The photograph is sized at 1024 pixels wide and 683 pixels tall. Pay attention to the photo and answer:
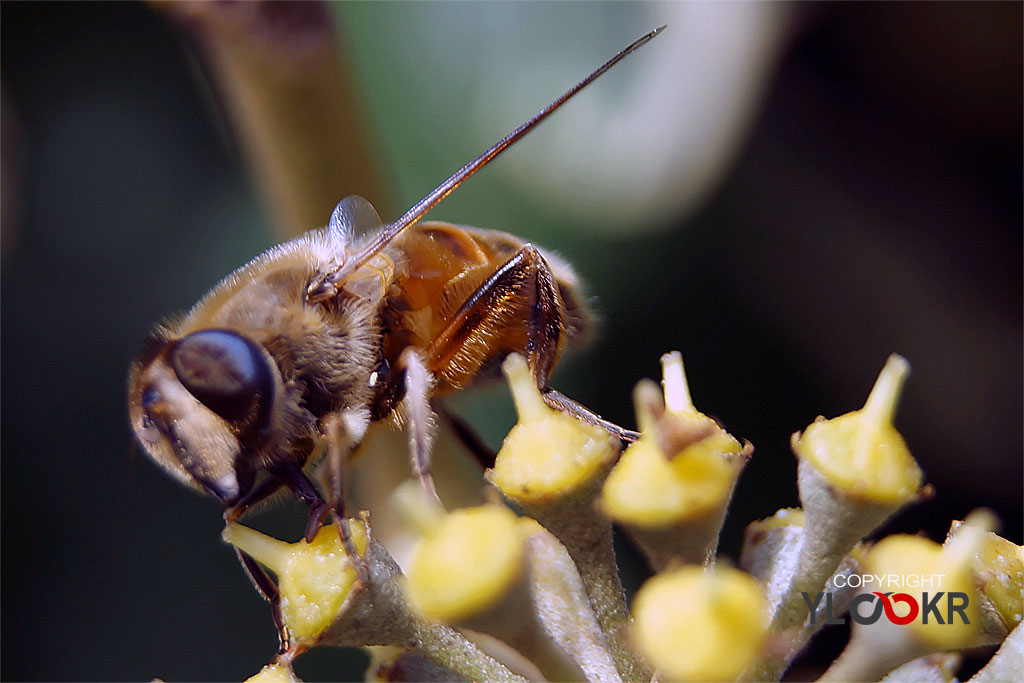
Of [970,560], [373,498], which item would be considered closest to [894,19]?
[373,498]

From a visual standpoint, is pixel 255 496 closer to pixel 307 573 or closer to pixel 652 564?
pixel 307 573

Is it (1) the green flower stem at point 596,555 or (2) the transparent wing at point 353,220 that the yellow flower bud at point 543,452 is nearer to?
(1) the green flower stem at point 596,555

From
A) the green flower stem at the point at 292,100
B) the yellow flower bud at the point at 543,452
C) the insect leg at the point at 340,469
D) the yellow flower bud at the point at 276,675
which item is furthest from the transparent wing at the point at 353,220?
the yellow flower bud at the point at 276,675

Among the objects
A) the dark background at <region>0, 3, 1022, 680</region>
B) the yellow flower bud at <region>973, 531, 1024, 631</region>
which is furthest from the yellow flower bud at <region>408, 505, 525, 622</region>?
the dark background at <region>0, 3, 1022, 680</region>

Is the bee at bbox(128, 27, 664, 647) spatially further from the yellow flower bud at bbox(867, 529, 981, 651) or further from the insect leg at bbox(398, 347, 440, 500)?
the yellow flower bud at bbox(867, 529, 981, 651)

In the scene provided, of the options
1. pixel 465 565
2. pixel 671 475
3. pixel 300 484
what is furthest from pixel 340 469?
pixel 671 475
